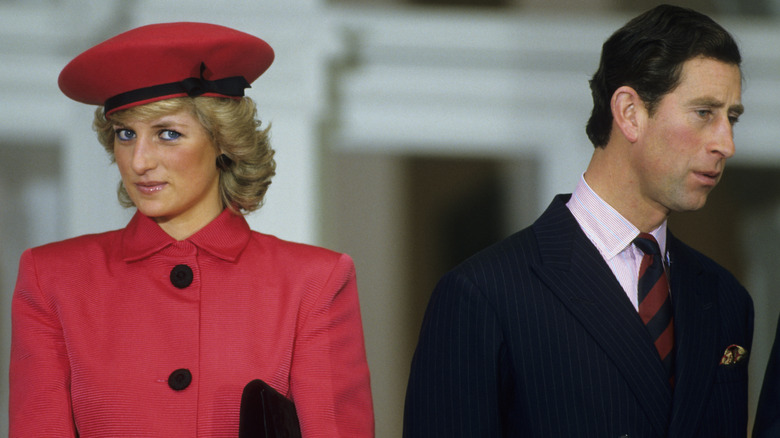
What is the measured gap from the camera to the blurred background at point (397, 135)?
143 inches

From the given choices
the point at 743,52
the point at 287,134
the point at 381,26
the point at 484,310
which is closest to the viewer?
the point at 484,310

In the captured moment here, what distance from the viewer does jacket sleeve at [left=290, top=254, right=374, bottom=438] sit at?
7.22 ft

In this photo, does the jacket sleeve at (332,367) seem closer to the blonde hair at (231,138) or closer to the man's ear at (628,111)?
the blonde hair at (231,138)

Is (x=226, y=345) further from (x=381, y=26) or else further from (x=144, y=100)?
(x=381, y=26)

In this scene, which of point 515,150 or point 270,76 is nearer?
point 270,76

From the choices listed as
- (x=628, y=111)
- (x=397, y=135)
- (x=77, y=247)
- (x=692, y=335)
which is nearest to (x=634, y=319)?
(x=692, y=335)

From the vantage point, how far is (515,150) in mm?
4000

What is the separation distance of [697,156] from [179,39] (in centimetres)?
105

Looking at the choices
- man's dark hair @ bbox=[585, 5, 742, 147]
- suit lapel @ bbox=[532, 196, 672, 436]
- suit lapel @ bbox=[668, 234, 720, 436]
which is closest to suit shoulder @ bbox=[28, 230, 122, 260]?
suit lapel @ bbox=[532, 196, 672, 436]

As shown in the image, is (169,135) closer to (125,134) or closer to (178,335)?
(125,134)

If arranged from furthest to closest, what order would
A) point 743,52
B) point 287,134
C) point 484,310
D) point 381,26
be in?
point 743,52
point 381,26
point 287,134
point 484,310

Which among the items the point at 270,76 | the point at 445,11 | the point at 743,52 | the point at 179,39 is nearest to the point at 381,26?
the point at 445,11

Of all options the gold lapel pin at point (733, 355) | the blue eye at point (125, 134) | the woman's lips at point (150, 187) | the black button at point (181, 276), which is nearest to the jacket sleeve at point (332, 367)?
the black button at point (181, 276)

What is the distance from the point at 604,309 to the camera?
84.5 inches
